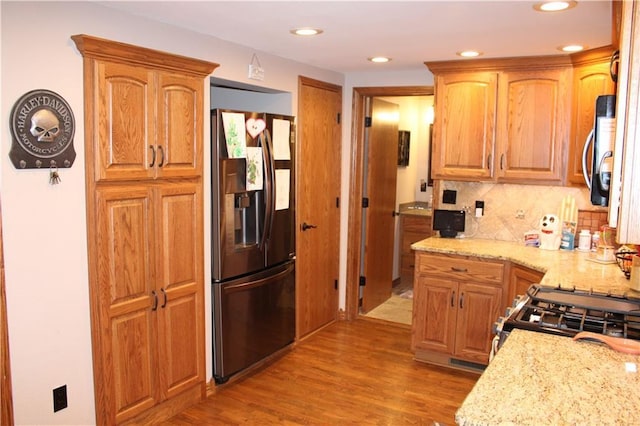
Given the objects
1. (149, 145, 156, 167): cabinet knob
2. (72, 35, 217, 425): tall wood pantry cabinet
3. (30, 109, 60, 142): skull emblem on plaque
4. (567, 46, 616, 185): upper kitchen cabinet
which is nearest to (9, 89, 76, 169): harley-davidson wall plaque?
(30, 109, 60, 142): skull emblem on plaque

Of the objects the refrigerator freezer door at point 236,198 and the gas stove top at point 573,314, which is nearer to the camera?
the gas stove top at point 573,314

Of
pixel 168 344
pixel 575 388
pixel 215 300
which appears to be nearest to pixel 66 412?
pixel 168 344

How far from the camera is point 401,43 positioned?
339 cm

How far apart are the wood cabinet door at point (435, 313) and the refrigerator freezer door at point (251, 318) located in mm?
990

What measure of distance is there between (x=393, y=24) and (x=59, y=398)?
2543 millimetres

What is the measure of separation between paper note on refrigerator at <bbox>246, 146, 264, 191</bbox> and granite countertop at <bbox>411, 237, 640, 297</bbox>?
1.27 meters

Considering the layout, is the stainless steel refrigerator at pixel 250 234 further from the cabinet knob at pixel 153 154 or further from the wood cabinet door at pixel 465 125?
the wood cabinet door at pixel 465 125

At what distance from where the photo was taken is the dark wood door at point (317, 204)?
4.28m

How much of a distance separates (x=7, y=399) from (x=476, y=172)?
3278mm

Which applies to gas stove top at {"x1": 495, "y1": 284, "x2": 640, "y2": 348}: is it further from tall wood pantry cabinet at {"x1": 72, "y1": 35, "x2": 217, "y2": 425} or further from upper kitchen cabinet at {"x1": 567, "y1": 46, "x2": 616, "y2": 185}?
tall wood pantry cabinet at {"x1": 72, "y1": 35, "x2": 217, "y2": 425}

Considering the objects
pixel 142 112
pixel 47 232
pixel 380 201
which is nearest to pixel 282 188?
pixel 142 112

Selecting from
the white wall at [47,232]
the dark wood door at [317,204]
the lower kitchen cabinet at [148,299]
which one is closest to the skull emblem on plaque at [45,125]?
the white wall at [47,232]

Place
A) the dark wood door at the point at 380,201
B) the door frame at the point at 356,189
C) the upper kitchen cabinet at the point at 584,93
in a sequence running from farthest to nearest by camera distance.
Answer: the dark wood door at the point at 380,201 < the door frame at the point at 356,189 < the upper kitchen cabinet at the point at 584,93

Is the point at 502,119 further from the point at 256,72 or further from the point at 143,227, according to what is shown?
the point at 143,227
